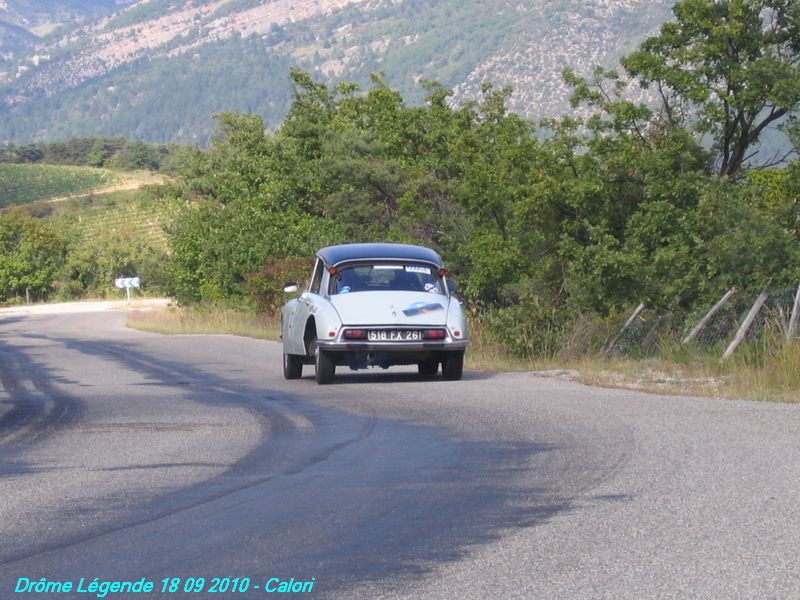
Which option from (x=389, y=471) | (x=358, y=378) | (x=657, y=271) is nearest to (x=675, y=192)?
(x=657, y=271)

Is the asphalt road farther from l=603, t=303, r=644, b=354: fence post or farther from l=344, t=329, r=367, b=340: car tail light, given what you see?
l=603, t=303, r=644, b=354: fence post

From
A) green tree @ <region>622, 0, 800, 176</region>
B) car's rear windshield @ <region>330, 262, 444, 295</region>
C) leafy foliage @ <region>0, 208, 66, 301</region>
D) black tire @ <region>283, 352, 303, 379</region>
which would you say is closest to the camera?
car's rear windshield @ <region>330, 262, 444, 295</region>

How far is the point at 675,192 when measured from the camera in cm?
2031

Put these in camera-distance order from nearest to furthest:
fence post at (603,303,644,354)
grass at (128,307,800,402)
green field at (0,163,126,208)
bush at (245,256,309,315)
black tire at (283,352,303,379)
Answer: grass at (128,307,800,402) → black tire at (283,352,303,379) → fence post at (603,303,644,354) → bush at (245,256,309,315) → green field at (0,163,126,208)

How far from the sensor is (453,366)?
56.6 feet

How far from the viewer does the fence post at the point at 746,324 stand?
17.0m

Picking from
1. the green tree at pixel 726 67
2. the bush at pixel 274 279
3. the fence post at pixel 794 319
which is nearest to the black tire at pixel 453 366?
the fence post at pixel 794 319

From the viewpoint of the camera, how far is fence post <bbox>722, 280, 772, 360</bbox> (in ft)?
55.9

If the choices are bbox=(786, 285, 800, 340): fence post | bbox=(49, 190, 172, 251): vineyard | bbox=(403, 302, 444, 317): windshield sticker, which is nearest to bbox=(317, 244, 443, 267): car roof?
bbox=(403, 302, 444, 317): windshield sticker

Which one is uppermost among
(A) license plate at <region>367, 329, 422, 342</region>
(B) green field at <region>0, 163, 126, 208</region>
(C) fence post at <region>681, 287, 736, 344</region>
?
(B) green field at <region>0, 163, 126, 208</region>

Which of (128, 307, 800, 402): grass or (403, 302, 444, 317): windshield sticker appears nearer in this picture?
(128, 307, 800, 402): grass

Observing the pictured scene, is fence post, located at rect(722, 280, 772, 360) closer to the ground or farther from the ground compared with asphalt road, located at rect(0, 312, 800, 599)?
farther from the ground

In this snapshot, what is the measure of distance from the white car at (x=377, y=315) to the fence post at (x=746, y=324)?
11.1 ft

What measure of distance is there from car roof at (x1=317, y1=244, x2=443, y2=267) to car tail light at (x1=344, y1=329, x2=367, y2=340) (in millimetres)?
1476
